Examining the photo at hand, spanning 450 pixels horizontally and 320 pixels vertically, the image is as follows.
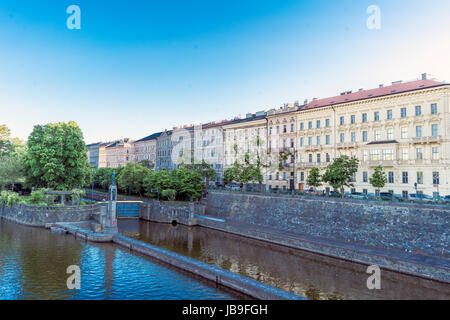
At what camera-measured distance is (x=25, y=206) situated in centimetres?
4119

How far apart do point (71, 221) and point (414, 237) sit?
130 feet

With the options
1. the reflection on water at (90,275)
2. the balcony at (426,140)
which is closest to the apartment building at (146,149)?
the reflection on water at (90,275)

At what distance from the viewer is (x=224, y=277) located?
18.7m

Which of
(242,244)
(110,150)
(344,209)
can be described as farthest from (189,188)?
(110,150)

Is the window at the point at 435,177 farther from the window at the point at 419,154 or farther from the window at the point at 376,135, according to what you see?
the window at the point at 376,135

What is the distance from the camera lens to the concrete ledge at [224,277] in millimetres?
16328

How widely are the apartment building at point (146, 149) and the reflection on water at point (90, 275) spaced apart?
64.2 metres

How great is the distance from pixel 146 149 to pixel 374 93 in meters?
69.3

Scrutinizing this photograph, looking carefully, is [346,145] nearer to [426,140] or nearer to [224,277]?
[426,140]

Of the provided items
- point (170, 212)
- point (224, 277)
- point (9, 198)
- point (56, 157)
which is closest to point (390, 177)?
point (170, 212)

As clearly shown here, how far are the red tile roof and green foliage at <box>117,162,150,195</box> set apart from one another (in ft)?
111

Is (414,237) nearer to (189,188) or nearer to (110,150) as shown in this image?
(189,188)
